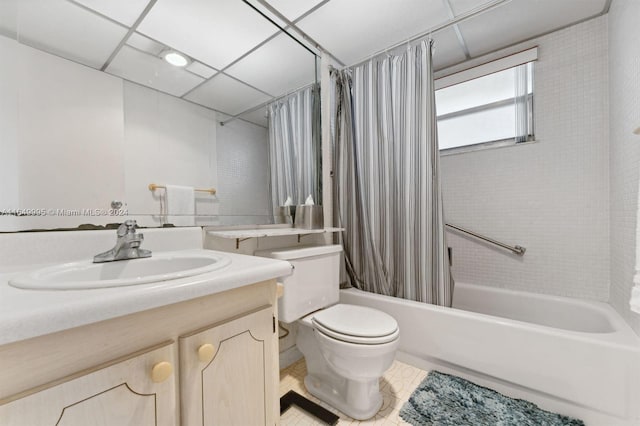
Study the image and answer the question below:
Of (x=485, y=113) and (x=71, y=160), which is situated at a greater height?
(x=485, y=113)

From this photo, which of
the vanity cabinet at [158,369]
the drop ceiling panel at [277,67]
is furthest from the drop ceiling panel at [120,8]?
the vanity cabinet at [158,369]

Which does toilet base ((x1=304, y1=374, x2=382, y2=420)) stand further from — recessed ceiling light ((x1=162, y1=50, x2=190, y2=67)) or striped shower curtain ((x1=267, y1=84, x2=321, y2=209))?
recessed ceiling light ((x1=162, y1=50, x2=190, y2=67))

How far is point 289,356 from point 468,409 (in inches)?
38.6

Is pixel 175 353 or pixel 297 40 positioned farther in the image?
pixel 297 40

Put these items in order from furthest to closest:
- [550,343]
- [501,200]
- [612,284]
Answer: [501,200]
[612,284]
[550,343]

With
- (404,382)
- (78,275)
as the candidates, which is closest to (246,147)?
(78,275)

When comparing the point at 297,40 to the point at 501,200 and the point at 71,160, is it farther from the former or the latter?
the point at 501,200

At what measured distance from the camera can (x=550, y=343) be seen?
3.78 feet

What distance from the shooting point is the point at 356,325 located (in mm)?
1181

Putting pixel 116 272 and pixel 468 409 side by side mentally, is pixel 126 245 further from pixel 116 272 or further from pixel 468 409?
pixel 468 409

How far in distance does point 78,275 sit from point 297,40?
1.63 m

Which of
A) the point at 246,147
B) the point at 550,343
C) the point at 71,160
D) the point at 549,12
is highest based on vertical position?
the point at 549,12

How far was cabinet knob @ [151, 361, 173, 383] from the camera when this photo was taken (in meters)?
0.52

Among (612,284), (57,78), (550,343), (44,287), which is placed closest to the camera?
(44,287)
